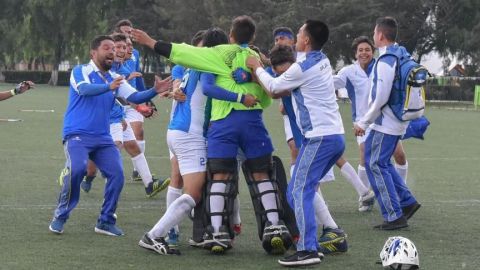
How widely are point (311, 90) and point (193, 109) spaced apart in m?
1.25

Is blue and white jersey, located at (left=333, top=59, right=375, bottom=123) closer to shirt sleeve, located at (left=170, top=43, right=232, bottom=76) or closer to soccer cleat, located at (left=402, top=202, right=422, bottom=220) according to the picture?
soccer cleat, located at (left=402, top=202, right=422, bottom=220)

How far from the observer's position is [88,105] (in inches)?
356

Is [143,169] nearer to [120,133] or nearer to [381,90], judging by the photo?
[120,133]

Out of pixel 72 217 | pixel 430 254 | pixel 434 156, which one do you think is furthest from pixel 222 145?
pixel 434 156

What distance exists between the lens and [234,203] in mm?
8602

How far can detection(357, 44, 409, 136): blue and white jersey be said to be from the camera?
30.9 ft

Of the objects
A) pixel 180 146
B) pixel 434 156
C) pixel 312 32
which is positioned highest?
pixel 312 32

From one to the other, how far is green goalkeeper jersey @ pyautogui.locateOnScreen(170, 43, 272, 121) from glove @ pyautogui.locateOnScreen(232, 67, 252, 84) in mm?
27

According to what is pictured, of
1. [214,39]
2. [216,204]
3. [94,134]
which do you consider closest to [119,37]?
[94,134]

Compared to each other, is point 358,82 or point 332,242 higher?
point 358,82

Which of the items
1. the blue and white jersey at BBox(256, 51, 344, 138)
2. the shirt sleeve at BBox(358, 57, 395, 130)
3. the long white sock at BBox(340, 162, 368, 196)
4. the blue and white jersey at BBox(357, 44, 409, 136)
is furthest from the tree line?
the blue and white jersey at BBox(256, 51, 344, 138)

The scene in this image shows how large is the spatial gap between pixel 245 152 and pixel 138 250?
1.30 m

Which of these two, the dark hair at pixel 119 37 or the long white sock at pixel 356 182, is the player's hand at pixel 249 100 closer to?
the dark hair at pixel 119 37

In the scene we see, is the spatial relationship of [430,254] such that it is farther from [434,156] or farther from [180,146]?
[434,156]
